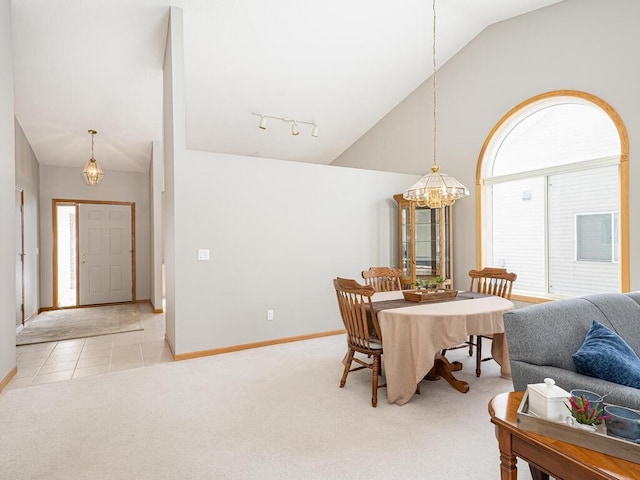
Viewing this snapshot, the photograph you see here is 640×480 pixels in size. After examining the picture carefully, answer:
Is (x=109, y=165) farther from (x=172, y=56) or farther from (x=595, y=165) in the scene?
(x=595, y=165)

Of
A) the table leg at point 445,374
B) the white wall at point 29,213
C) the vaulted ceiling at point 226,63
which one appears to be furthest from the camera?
the white wall at point 29,213

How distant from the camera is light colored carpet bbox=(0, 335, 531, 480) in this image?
1989 millimetres

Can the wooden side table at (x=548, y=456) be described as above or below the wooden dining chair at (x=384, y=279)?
below

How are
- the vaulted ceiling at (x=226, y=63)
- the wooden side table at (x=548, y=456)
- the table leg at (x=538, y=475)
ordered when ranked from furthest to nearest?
1. the vaulted ceiling at (x=226, y=63)
2. the table leg at (x=538, y=475)
3. the wooden side table at (x=548, y=456)

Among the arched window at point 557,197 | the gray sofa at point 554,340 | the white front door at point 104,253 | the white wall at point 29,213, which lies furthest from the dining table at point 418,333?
the white front door at point 104,253

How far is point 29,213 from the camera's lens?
5.73m

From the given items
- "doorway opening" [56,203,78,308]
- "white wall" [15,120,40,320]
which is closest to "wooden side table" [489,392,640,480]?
"white wall" [15,120,40,320]

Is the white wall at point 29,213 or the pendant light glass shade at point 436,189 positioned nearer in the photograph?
the pendant light glass shade at point 436,189

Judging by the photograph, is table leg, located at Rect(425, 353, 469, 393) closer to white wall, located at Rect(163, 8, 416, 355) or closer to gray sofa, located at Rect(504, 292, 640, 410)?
gray sofa, located at Rect(504, 292, 640, 410)

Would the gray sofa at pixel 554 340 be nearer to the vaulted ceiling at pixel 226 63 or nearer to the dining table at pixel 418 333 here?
the dining table at pixel 418 333

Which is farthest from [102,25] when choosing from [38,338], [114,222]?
[114,222]

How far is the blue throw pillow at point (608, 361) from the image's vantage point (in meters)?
1.58

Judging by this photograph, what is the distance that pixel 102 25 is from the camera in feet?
12.0

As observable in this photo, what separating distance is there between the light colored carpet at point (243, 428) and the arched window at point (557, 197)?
158 cm
